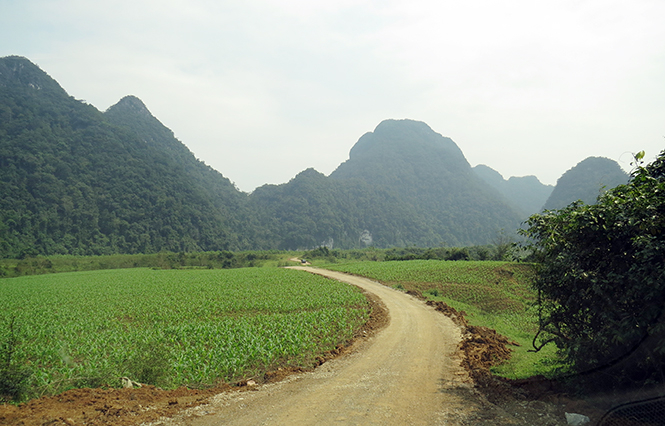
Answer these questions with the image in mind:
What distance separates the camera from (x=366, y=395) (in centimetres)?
766

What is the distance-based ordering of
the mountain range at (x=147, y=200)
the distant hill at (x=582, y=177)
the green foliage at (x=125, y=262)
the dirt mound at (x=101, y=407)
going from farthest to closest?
the distant hill at (x=582, y=177)
the mountain range at (x=147, y=200)
the green foliage at (x=125, y=262)
the dirt mound at (x=101, y=407)

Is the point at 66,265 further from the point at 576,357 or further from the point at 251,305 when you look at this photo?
the point at 576,357

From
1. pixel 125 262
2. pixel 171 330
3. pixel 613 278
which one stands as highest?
pixel 613 278

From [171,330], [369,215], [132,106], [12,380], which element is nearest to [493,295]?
[171,330]

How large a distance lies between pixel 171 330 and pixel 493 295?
20.6 meters

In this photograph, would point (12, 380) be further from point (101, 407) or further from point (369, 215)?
point (369, 215)

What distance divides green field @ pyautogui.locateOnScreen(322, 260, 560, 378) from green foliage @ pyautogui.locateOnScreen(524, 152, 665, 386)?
1.06m

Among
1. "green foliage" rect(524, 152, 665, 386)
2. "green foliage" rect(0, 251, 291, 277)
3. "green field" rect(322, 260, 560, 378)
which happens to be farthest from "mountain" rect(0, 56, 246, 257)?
"green foliage" rect(524, 152, 665, 386)

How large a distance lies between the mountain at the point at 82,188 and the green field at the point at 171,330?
53790mm

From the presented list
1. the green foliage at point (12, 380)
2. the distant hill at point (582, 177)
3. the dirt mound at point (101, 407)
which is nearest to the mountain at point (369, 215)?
the distant hill at point (582, 177)

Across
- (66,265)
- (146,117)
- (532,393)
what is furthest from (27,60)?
(532,393)

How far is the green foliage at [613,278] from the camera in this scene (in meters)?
5.38

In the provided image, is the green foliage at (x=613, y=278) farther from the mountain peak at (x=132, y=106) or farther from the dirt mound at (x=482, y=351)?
the mountain peak at (x=132, y=106)

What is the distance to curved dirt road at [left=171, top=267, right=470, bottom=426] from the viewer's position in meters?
6.50
